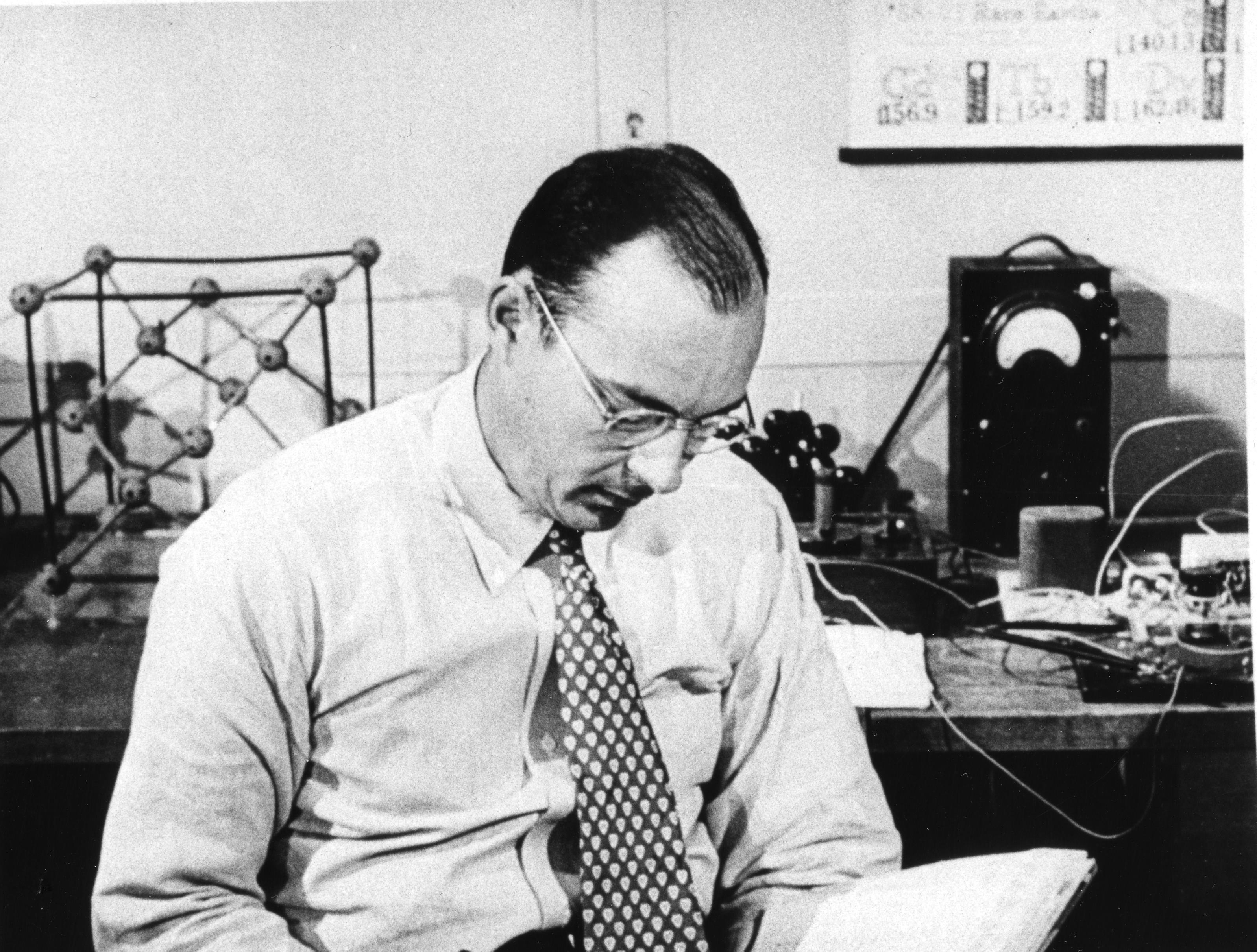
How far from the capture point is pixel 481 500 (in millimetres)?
1422

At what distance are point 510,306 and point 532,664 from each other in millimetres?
357

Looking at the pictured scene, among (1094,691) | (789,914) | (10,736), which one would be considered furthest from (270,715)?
(1094,691)

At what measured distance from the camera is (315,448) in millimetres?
1447

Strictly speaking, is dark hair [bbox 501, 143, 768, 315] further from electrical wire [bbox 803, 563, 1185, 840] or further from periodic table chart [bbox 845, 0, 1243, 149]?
periodic table chart [bbox 845, 0, 1243, 149]

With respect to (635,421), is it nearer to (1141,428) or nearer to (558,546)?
(558,546)

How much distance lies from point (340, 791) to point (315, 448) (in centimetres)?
33

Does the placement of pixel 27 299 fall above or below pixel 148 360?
above

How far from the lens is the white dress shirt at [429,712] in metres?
1.30

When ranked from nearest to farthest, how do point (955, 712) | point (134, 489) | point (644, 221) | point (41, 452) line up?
point (644, 221), point (955, 712), point (134, 489), point (41, 452)

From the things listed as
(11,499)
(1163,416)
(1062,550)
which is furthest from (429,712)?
(1163,416)

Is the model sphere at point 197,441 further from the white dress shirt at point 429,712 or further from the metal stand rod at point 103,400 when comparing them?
the white dress shirt at point 429,712

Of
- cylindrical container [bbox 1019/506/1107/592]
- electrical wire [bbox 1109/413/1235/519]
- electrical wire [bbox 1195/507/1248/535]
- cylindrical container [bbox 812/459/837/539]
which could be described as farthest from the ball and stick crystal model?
electrical wire [bbox 1195/507/1248/535]

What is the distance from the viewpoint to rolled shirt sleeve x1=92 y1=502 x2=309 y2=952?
4.22 ft

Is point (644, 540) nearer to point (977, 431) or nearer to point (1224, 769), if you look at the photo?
point (977, 431)
